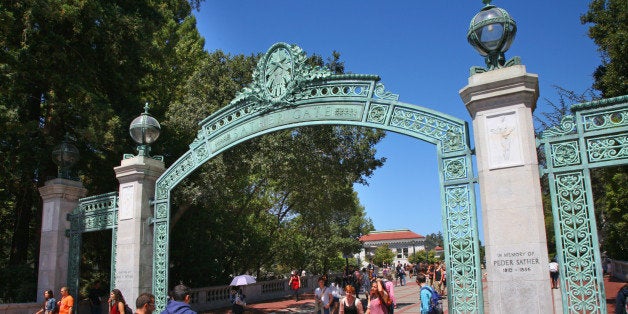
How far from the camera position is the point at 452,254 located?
6.34 metres

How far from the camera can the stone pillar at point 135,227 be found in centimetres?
901

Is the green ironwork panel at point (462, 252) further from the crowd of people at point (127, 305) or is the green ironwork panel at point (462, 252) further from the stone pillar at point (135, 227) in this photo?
the stone pillar at point (135, 227)

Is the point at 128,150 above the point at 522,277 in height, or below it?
A: above

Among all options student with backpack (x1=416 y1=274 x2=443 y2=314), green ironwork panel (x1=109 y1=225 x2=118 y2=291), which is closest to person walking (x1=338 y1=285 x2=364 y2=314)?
student with backpack (x1=416 y1=274 x2=443 y2=314)

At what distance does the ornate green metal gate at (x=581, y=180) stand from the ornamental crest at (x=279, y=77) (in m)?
3.64

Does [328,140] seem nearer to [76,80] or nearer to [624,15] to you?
[76,80]

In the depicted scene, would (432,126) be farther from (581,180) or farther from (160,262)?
(160,262)

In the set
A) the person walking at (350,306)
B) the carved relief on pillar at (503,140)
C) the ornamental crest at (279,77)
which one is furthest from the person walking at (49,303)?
the carved relief on pillar at (503,140)

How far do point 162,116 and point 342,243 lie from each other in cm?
2104

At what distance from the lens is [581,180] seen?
18.9 ft

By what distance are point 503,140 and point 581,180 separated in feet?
3.20

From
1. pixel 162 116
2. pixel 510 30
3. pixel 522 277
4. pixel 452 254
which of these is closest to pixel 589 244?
pixel 522 277

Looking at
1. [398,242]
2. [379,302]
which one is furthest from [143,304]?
[398,242]

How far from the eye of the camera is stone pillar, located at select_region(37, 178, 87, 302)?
10453 mm
